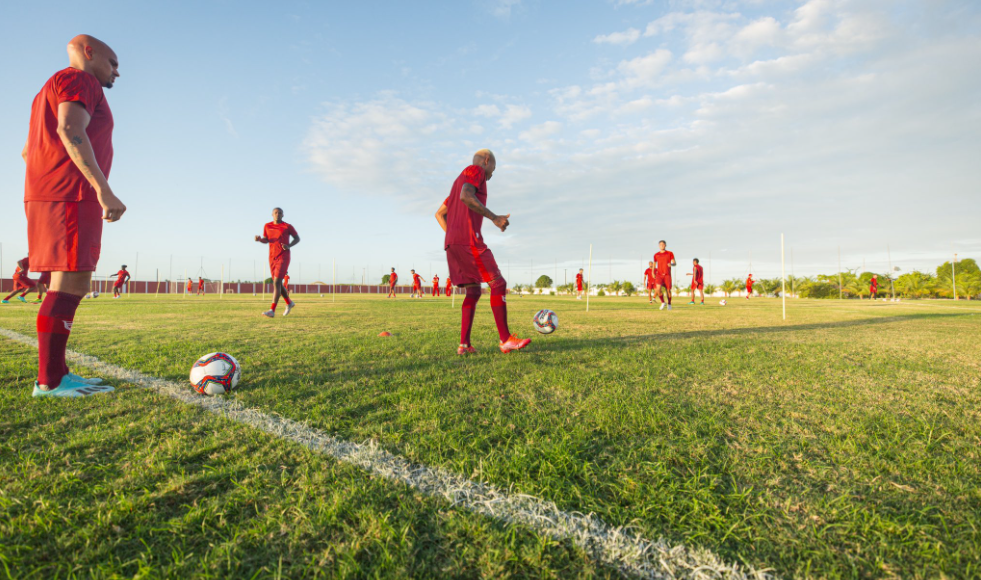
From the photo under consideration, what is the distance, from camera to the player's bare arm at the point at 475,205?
13.6ft

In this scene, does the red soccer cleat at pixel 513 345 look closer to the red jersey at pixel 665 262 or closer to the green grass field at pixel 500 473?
the green grass field at pixel 500 473

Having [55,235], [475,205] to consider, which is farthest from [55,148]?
[475,205]

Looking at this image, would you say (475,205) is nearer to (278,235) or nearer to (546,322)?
(546,322)

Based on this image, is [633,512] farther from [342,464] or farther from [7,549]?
[7,549]

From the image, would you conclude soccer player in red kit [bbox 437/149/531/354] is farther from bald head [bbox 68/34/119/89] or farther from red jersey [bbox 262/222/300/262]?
red jersey [bbox 262/222/300/262]

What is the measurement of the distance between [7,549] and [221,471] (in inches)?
21.2

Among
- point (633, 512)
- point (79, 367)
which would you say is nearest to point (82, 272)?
point (79, 367)

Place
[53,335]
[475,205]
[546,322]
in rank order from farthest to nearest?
[546,322] < [475,205] < [53,335]

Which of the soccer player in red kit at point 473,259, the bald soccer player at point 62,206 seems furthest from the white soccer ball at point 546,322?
the bald soccer player at point 62,206

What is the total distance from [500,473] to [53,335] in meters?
3.01

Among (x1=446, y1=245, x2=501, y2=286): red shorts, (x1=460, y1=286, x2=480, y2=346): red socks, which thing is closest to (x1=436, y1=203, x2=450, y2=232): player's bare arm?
(x1=446, y1=245, x2=501, y2=286): red shorts

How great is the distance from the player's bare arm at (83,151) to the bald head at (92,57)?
1.40 ft

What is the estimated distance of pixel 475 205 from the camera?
415 cm

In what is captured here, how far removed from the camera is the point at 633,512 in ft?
4.44
